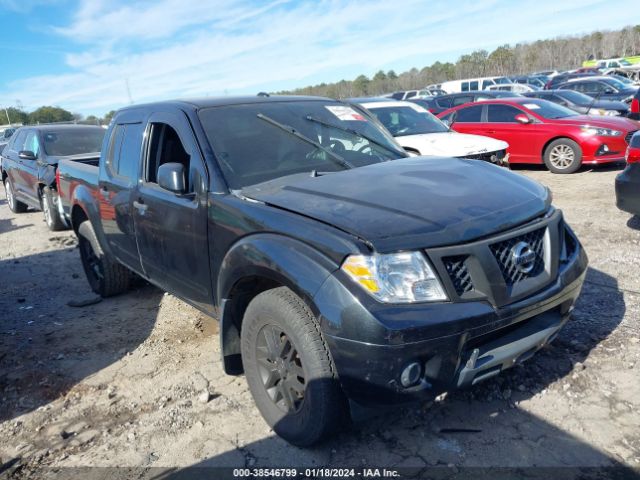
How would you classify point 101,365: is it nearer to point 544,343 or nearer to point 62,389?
point 62,389

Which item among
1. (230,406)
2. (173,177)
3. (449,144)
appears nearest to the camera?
(173,177)

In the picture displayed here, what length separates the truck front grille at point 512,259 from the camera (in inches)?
95.5

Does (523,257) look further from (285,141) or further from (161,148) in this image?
(161,148)

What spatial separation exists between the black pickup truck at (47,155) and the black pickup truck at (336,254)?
5.44 m

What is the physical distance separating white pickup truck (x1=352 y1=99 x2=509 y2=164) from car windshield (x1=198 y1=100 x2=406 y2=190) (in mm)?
3850

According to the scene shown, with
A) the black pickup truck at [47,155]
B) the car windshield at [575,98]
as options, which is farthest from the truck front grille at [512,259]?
the car windshield at [575,98]

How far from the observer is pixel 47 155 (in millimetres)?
8578

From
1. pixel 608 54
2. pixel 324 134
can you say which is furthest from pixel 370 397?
pixel 608 54

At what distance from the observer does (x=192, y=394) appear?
135 inches

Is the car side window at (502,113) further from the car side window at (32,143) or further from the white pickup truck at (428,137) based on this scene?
the car side window at (32,143)

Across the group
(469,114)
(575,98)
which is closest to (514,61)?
(575,98)

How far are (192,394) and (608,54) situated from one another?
76.2 metres

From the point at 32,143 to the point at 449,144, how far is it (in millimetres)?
7301

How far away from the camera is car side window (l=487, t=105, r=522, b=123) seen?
1089 centimetres
